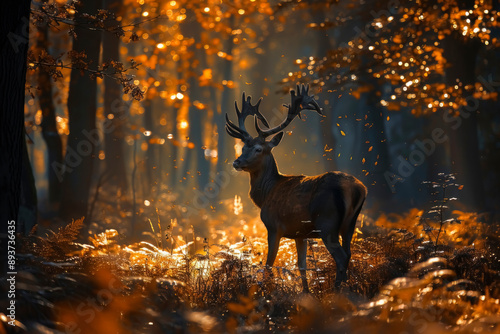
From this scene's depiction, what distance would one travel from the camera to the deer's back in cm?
778

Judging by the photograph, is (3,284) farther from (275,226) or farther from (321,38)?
(321,38)

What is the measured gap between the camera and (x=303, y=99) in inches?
408

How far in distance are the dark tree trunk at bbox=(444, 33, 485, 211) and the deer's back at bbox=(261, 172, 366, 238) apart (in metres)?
9.29

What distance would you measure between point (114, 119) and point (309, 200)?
14.4m

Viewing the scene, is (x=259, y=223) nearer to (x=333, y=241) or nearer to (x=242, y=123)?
(x=242, y=123)

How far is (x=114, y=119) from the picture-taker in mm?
21109

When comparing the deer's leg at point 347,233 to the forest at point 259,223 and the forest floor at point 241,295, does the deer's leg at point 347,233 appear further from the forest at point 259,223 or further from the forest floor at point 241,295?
the forest floor at point 241,295

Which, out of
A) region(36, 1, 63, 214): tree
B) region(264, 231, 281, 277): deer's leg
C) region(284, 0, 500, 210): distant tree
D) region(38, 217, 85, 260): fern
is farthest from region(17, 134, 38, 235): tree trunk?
region(284, 0, 500, 210): distant tree

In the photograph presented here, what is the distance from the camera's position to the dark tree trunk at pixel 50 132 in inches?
554

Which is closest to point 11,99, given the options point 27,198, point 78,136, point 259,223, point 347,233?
point 27,198

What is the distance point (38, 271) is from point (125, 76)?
152 inches

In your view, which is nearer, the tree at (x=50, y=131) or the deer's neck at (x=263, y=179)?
the deer's neck at (x=263, y=179)

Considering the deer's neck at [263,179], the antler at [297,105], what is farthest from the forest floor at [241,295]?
the antler at [297,105]

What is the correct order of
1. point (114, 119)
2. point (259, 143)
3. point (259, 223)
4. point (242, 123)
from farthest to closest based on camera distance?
point (114, 119) → point (259, 223) → point (242, 123) → point (259, 143)
